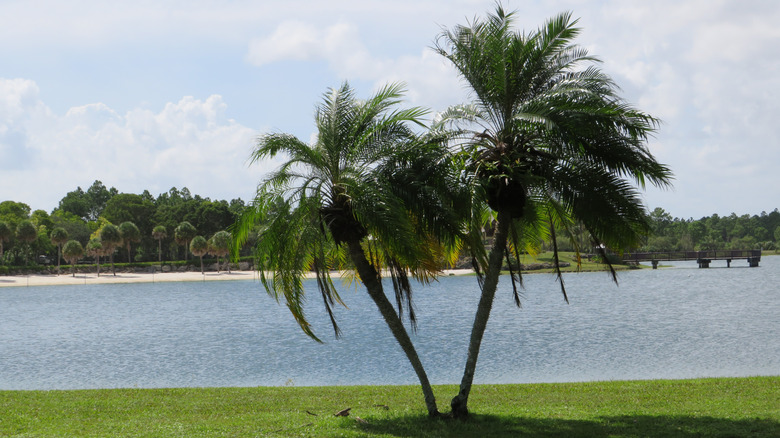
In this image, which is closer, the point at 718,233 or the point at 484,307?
the point at 484,307

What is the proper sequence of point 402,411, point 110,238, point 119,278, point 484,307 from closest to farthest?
1. point 484,307
2. point 402,411
3. point 119,278
4. point 110,238

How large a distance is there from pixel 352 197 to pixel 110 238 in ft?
307

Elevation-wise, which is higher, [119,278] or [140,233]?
[140,233]

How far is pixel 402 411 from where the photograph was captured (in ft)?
44.7

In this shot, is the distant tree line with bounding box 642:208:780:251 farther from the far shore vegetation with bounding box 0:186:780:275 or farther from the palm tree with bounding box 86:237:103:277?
the palm tree with bounding box 86:237:103:277

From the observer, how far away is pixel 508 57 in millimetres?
12477

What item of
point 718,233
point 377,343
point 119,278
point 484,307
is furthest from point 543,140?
point 718,233

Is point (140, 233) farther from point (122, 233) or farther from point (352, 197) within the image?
point (352, 197)

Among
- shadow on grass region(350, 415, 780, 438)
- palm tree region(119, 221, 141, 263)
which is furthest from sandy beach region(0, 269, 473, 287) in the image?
shadow on grass region(350, 415, 780, 438)

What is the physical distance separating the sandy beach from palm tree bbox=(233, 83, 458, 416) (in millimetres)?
70471

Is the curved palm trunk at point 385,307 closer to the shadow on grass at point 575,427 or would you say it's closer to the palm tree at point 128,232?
the shadow on grass at point 575,427

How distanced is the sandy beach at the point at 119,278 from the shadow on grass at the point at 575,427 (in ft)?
232

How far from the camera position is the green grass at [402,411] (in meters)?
11.6

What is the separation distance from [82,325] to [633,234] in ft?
120
